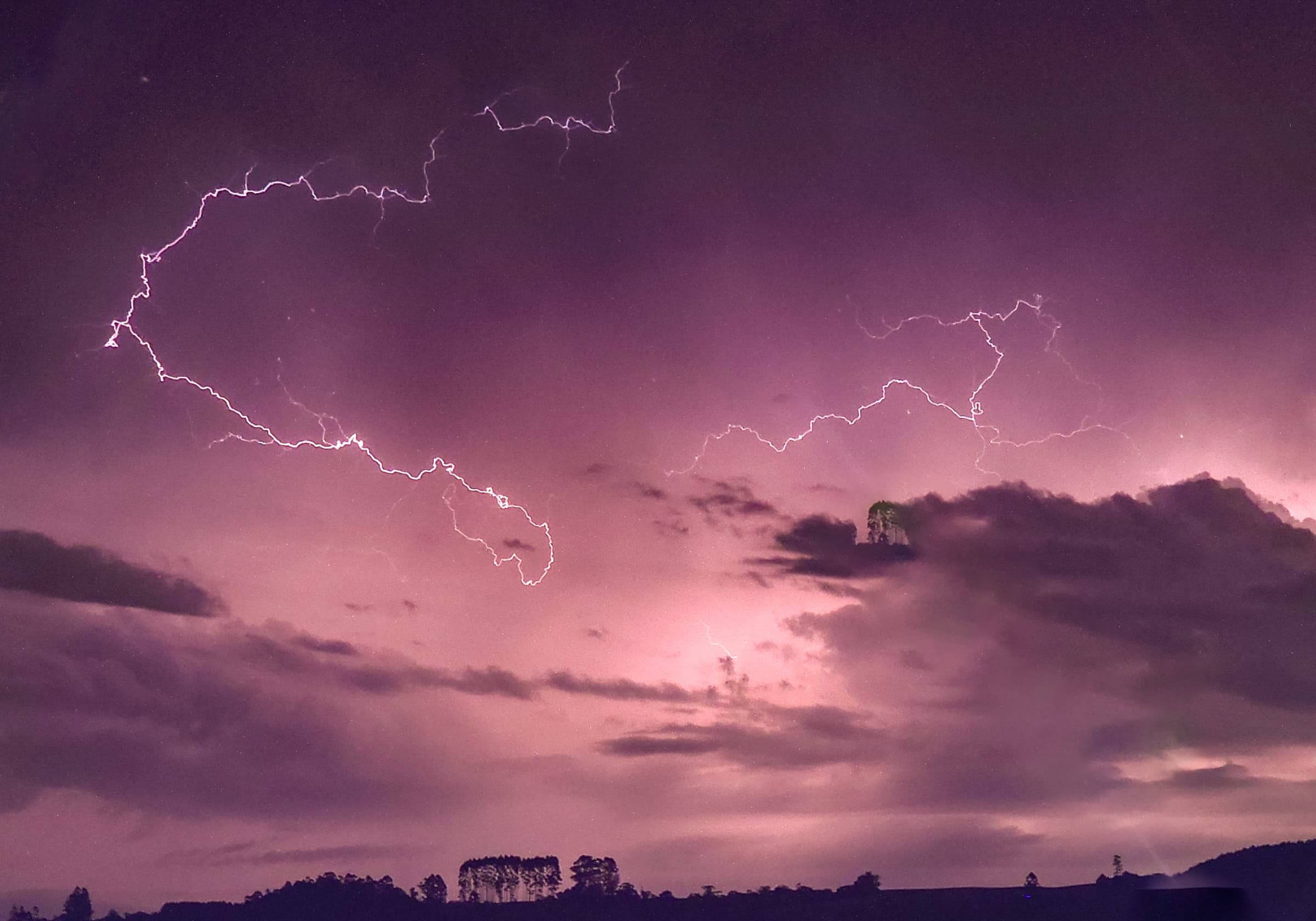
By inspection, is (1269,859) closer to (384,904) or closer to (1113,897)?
(1113,897)

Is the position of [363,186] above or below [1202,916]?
above

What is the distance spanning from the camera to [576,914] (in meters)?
67.9

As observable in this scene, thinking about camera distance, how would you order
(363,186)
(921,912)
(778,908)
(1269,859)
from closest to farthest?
(363,186) → (1269,859) → (921,912) → (778,908)

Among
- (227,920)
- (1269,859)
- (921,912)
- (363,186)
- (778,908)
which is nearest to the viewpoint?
(363,186)

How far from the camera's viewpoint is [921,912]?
55.6 meters

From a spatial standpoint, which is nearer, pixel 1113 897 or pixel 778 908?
pixel 1113 897

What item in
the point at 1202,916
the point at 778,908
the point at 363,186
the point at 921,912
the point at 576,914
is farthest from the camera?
the point at 576,914

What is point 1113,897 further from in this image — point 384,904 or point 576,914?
point 384,904

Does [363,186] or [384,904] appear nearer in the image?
[363,186]

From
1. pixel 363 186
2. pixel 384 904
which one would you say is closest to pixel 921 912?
pixel 384 904

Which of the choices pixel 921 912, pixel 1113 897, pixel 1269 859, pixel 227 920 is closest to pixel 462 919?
pixel 227 920

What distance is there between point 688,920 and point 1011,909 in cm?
1733

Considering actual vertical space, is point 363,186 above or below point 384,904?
above

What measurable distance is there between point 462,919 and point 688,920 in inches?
505
